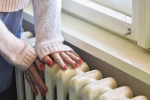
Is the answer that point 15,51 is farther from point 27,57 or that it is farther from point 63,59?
point 63,59

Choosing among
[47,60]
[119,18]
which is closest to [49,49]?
[47,60]

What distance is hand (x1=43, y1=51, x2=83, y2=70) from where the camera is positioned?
2.48ft

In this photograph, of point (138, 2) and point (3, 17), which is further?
point (3, 17)

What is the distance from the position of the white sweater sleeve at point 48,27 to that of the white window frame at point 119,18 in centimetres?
14

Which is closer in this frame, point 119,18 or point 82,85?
point 82,85

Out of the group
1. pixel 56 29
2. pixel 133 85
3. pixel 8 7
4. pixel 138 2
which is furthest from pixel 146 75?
pixel 8 7

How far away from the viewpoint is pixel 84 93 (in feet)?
2.19

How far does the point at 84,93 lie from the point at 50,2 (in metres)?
0.39

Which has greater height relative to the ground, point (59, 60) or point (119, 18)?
point (119, 18)

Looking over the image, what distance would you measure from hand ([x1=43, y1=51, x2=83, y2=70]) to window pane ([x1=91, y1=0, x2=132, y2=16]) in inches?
10.6

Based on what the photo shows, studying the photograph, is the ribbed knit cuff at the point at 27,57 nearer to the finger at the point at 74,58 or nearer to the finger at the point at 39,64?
the finger at the point at 39,64

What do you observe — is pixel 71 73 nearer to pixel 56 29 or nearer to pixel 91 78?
pixel 91 78

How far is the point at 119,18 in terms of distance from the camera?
82 centimetres

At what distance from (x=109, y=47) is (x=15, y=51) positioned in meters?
0.35
